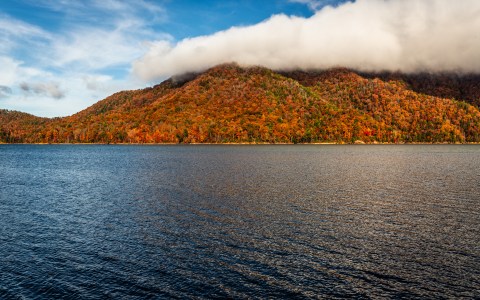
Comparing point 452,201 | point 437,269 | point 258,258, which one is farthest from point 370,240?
point 452,201

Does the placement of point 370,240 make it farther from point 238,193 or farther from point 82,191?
point 82,191

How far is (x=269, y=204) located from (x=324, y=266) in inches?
981

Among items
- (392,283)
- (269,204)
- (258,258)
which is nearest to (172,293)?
(258,258)

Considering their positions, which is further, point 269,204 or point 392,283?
point 269,204

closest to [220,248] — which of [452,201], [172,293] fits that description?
[172,293]

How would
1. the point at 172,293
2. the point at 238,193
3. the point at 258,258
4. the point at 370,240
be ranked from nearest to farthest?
the point at 172,293
the point at 258,258
the point at 370,240
the point at 238,193

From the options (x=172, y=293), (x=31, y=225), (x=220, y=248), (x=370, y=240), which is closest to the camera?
(x=172, y=293)

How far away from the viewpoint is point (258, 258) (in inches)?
1148

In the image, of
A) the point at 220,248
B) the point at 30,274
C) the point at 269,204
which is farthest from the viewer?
the point at 269,204

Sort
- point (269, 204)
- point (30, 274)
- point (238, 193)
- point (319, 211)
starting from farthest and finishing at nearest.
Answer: point (238, 193) → point (269, 204) → point (319, 211) → point (30, 274)

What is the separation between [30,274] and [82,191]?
41336 mm

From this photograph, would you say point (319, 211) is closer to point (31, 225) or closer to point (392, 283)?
point (392, 283)

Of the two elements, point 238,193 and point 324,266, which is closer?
point 324,266

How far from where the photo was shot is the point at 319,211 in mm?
47031
